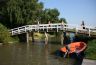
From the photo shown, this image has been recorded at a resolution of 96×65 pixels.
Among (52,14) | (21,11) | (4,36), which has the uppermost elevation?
(21,11)

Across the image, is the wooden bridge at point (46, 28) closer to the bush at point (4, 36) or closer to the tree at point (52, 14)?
the bush at point (4, 36)

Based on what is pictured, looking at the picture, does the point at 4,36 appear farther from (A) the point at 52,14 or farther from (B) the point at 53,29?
(A) the point at 52,14

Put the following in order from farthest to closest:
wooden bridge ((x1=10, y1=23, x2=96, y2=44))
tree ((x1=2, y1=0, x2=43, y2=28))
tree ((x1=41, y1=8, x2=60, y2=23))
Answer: tree ((x1=41, y1=8, x2=60, y2=23)), tree ((x1=2, y1=0, x2=43, y2=28)), wooden bridge ((x1=10, y1=23, x2=96, y2=44))

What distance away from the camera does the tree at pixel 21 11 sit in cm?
4738

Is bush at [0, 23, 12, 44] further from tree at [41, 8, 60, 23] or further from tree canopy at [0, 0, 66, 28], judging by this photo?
tree at [41, 8, 60, 23]

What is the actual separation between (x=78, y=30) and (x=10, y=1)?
13594mm

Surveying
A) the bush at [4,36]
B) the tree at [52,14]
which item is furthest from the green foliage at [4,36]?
the tree at [52,14]

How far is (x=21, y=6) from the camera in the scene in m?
48.2

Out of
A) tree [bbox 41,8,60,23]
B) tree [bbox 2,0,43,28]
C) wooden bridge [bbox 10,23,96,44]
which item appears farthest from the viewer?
tree [bbox 41,8,60,23]

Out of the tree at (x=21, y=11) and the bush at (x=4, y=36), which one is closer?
the bush at (x=4, y=36)

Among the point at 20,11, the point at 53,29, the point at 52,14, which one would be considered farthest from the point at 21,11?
the point at 52,14

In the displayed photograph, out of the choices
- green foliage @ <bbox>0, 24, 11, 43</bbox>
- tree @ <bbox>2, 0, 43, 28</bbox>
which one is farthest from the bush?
tree @ <bbox>2, 0, 43, 28</bbox>

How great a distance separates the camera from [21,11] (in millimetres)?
47656

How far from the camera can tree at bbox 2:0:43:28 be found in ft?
155
